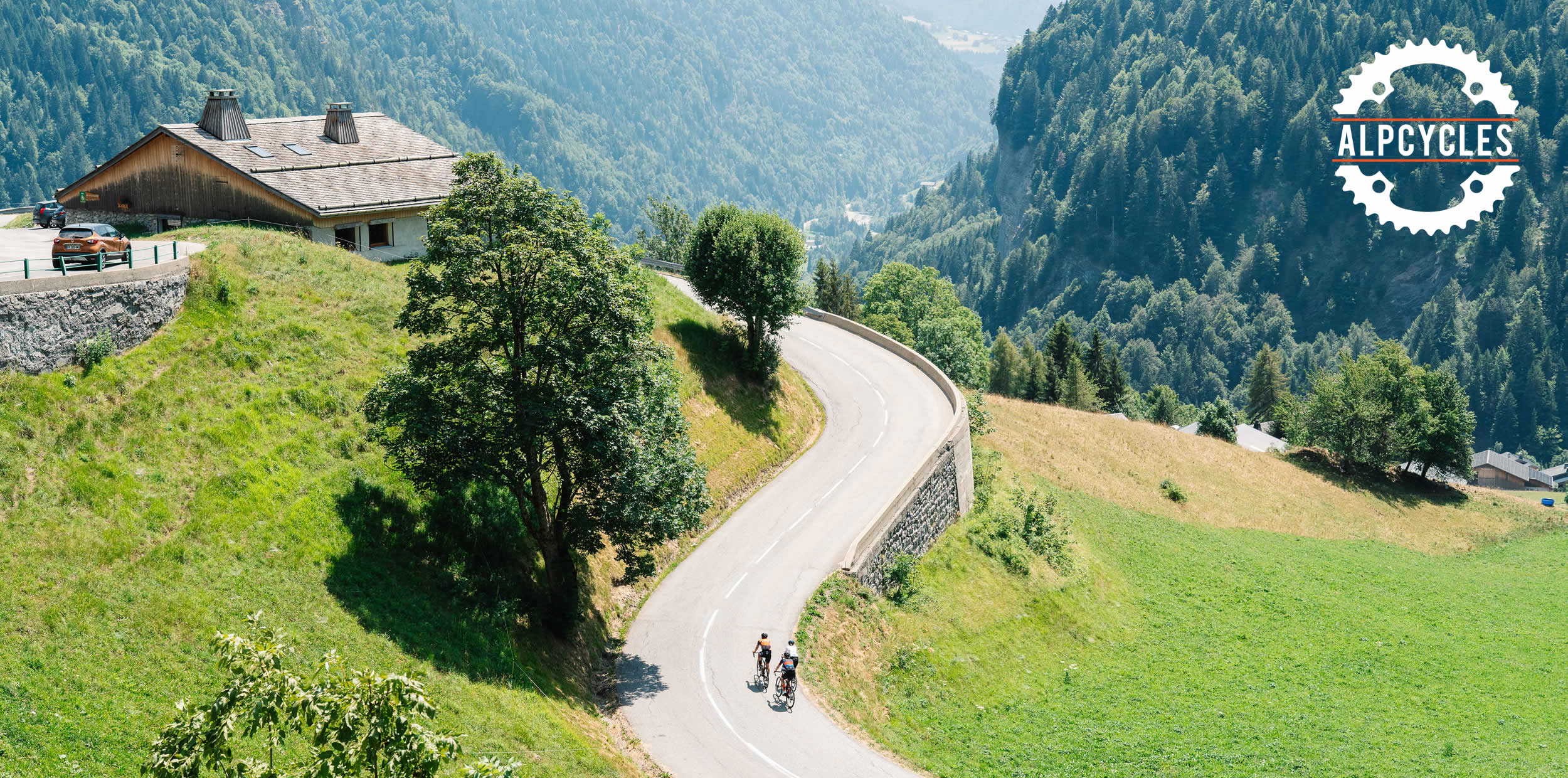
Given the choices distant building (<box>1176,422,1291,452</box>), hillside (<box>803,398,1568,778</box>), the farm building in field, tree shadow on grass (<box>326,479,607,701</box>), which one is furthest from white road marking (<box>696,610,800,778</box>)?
distant building (<box>1176,422,1291,452</box>)

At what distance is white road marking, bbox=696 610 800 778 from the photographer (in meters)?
26.6

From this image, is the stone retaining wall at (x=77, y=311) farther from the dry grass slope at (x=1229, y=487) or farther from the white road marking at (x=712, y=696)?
the dry grass slope at (x=1229, y=487)

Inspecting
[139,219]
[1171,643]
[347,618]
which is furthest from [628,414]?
[139,219]

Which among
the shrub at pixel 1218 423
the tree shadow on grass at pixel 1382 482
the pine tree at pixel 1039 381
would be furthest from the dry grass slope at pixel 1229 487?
the pine tree at pixel 1039 381

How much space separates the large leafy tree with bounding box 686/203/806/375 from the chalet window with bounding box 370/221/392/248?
42.5ft

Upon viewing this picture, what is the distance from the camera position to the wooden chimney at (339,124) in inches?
2048

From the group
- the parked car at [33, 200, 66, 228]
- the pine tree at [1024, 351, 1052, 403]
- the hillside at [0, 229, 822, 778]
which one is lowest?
the pine tree at [1024, 351, 1052, 403]

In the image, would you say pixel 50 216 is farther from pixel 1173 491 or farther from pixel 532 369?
pixel 1173 491

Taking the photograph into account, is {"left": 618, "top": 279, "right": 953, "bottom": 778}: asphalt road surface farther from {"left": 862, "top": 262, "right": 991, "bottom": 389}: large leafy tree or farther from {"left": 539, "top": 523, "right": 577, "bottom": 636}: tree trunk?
{"left": 862, "top": 262, "right": 991, "bottom": 389}: large leafy tree

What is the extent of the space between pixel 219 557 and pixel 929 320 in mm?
73668

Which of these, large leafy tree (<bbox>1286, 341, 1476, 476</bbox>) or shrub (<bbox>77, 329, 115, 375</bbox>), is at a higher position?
shrub (<bbox>77, 329, 115, 375</bbox>)

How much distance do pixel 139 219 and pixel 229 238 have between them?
10587 mm

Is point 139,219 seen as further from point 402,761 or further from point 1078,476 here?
point 1078,476

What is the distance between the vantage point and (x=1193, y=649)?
3966 cm
